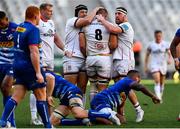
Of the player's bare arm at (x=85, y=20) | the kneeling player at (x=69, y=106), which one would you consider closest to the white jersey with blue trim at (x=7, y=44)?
the kneeling player at (x=69, y=106)

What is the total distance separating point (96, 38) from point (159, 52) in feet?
27.5

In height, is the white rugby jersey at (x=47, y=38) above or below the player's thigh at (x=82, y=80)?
above

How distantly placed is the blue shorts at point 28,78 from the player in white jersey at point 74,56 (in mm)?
2710

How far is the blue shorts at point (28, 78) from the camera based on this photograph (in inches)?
476

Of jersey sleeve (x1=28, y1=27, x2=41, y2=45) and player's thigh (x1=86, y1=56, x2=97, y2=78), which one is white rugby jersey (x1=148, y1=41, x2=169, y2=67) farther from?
jersey sleeve (x1=28, y1=27, x2=41, y2=45)

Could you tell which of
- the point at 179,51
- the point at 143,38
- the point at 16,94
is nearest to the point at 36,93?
the point at 16,94

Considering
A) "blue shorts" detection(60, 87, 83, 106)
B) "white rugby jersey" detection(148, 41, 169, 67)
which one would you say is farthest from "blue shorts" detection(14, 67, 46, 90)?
"white rugby jersey" detection(148, 41, 169, 67)

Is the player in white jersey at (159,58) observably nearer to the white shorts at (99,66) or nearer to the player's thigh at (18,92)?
the white shorts at (99,66)

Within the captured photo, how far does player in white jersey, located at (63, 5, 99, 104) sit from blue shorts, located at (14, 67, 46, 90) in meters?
2.71

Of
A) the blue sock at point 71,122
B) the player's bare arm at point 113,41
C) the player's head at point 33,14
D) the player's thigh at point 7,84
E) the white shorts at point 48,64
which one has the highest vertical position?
the player's head at point 33,14

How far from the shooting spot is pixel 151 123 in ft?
46.1

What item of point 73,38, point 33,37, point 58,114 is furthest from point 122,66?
point 33,37

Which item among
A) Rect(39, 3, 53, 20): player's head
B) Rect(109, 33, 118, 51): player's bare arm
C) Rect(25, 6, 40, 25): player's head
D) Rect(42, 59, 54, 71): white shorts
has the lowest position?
Rect(42, 59, 54, 71): white shorts

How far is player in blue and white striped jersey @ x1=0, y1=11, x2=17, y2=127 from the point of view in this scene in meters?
13.6
